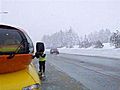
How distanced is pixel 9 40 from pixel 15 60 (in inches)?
19.3

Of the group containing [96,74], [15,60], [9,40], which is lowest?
[96,74]

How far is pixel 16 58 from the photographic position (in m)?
4.52

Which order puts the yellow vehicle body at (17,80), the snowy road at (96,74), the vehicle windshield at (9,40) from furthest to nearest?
the snowy road at (96,74)
the vehicle windshield at (9,40)
the yellow vehicle body at (17,80)

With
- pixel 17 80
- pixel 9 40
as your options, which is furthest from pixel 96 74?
pixel 17 80

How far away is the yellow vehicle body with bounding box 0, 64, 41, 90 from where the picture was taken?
4335 millimetres

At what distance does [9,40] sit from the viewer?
4.88 m

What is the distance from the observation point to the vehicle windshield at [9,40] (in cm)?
472

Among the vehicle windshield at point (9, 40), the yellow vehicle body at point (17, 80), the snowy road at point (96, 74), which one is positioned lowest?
the snowy road at point (96, 74)

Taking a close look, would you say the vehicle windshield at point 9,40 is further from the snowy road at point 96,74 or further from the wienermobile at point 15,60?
the snowy road at point 96,74

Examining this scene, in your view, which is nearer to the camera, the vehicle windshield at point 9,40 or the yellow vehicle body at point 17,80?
the yellow vehicle body at point 17,80

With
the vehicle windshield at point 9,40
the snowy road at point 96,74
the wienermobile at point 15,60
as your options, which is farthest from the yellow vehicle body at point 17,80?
the snowy road at point 96,74

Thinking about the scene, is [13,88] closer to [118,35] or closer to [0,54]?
[0,54]

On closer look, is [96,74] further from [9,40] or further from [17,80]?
[17,80]

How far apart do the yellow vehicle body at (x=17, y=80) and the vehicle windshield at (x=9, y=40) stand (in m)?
0.36
